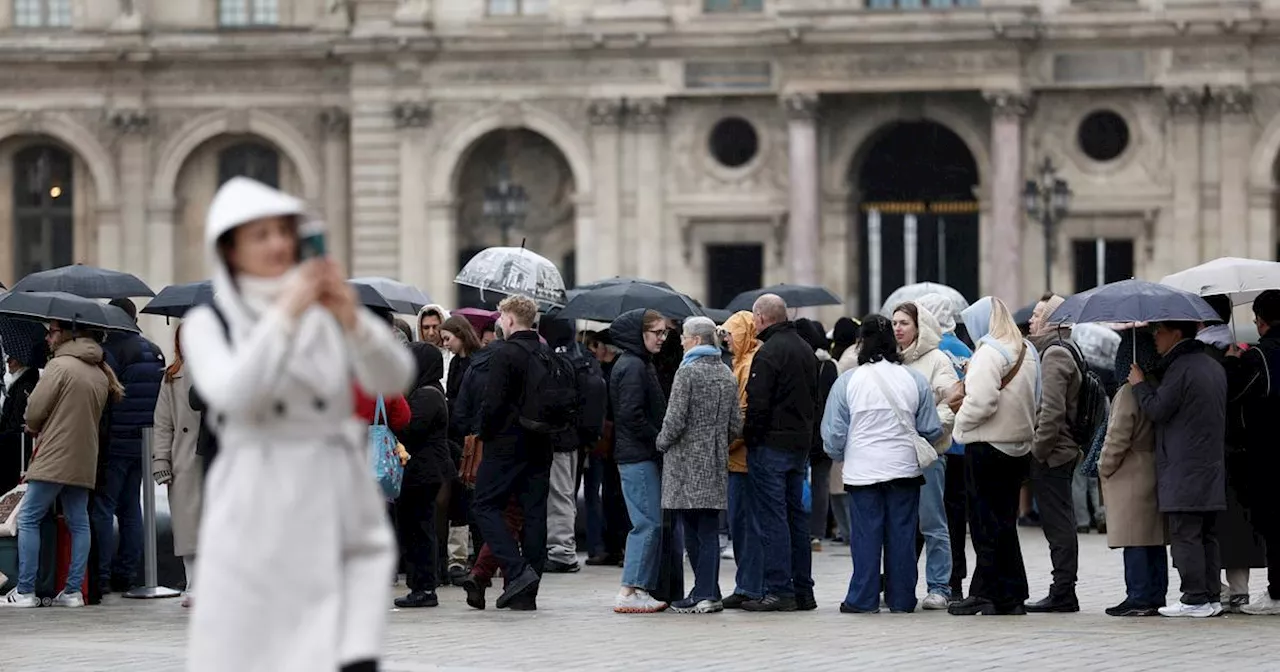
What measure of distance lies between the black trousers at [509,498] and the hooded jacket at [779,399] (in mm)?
1260

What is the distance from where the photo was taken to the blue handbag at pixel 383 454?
14.7 meters

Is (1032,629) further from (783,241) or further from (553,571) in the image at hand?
(783,241)

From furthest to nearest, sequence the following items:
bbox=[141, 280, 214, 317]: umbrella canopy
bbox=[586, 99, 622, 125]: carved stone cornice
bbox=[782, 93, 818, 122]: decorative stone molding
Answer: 1. bbox=[586, 99, 622, 125]: carved stone cornice
2. bbox=[782, 93, 818, 122]: decorative stone molding
3. bbox=[141, 280, 214, 317]: umbrella canopy

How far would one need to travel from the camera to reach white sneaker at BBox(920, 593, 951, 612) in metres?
15.5

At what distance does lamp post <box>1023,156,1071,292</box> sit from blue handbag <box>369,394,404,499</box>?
24.4m

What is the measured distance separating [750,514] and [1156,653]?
11.2 ft

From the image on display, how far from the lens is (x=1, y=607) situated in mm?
15953

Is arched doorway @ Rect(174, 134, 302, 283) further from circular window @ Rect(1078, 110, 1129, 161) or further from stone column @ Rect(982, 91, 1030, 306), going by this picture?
circular window @ Rect(1078, 110, 1129, 161)

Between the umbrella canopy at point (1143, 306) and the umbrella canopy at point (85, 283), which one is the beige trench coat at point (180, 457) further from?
the umbrella canopy at point (1143, 306)

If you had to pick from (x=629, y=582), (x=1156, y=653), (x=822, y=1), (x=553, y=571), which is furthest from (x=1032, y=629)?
(x=822, y=1)

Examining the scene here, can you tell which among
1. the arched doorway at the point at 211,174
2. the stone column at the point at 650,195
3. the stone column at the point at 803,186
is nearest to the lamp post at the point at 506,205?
the stone column at the point at 650,195

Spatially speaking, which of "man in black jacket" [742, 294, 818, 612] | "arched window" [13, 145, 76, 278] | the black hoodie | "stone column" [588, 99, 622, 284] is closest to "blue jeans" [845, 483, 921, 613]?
"man in black jacket" [742, 294, 818, 612]

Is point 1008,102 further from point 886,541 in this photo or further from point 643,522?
point 643,522

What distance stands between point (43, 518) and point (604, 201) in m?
28.4
